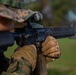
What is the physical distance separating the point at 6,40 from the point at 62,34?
3.57ft

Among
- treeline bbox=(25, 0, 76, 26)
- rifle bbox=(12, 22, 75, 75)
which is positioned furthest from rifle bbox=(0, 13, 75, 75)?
treeline bbox=(25, 0, 76, 26)

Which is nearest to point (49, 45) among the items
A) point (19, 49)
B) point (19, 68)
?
point (19, 49)

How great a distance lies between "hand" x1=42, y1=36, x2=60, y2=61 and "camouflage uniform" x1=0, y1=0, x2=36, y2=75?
0.83 feet

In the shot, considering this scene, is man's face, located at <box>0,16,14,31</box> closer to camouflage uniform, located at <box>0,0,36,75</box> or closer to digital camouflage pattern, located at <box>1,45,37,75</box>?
camouflage uniform, located at <box>0,0,36,75</box>

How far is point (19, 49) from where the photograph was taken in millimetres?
2037

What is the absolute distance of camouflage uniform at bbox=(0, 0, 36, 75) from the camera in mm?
1771

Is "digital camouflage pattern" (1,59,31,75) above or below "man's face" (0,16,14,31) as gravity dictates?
below

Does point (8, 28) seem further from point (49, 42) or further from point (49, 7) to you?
point (49, 7)

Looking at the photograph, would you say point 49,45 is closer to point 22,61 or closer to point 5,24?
point 22,61

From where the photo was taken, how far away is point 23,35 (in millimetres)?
2156

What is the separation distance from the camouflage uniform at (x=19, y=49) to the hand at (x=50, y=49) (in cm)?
25

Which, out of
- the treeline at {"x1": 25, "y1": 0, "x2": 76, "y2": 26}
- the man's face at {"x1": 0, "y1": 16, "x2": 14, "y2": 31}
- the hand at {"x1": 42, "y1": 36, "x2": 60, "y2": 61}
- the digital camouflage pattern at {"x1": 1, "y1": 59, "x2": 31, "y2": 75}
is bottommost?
the treeline at {"x1": 25, "y1": 0, "x2": 76, "y2": 26}

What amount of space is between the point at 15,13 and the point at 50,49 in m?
0.57

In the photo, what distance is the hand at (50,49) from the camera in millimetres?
2305
